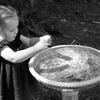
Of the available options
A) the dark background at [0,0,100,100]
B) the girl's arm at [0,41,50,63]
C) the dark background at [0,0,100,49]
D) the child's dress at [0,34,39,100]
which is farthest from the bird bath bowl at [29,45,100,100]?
the dark background at [0,0,100,49]

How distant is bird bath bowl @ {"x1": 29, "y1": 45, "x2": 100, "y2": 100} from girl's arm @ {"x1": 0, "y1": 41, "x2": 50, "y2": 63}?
0.24 feet

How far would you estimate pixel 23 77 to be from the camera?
221 centimetres

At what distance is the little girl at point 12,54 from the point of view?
6.31ft

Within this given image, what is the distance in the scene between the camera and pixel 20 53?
1.92 m

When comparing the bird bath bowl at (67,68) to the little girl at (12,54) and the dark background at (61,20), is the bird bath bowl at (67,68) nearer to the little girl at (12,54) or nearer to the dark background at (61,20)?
the little girl at (12,54)

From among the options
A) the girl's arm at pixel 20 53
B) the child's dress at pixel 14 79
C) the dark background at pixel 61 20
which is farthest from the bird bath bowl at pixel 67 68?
the dark background at pixel 61 20

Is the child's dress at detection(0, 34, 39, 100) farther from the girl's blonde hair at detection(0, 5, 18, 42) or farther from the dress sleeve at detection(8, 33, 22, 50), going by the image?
the girl's blonde hair at detection(0, 5, 18, 42)

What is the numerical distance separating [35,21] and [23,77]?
7.18ft

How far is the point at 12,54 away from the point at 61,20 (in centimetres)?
269

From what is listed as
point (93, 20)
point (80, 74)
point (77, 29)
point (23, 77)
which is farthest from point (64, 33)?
point (80, 74)

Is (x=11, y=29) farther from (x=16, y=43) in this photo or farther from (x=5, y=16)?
(x=16, y=43)

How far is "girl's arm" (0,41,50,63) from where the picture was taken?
191cm

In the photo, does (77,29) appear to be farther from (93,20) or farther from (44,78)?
(44,78)

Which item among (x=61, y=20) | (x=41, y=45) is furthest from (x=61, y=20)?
(x=41, y=45)
